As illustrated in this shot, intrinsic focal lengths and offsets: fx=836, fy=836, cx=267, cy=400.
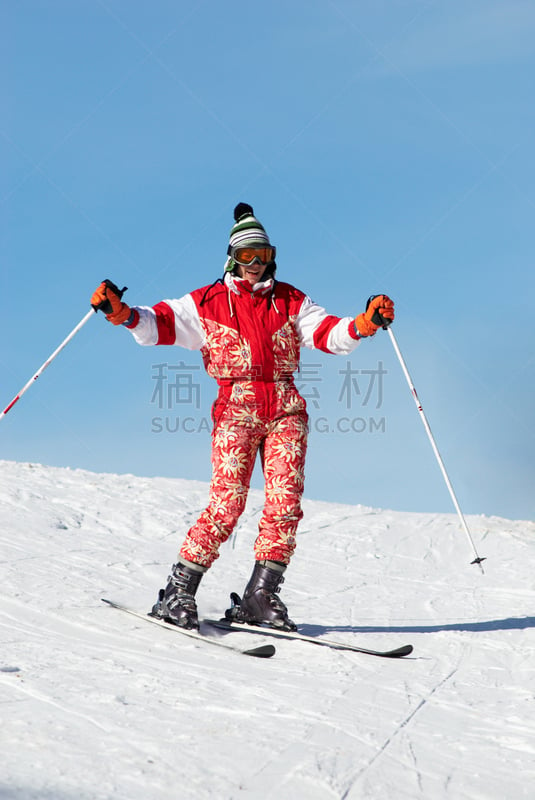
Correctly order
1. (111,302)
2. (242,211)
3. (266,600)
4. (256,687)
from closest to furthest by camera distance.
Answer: (256,687), (111,302), (266,600), (242,211)

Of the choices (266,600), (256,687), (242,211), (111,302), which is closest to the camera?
(256,687)

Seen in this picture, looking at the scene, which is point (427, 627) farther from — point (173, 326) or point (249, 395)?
point (173, 326)

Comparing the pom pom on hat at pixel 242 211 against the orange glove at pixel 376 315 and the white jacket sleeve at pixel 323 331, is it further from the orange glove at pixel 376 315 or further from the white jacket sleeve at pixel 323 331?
the orange glove at pixel 376 315

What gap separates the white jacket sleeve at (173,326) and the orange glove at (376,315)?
0.93m

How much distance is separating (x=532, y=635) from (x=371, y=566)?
10.1ft

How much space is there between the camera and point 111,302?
462 cm

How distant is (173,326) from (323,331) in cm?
87

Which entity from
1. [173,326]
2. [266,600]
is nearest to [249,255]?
[173,326]

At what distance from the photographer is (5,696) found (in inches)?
114

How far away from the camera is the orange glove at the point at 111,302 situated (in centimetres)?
462

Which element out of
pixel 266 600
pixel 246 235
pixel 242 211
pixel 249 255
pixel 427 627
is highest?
pixel 242 211

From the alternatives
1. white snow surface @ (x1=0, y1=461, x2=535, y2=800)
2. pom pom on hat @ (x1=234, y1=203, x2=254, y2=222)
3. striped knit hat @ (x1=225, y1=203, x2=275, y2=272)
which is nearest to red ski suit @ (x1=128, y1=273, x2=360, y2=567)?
striped knit hat @ (x1=225, y1=203, x2=275, y2=272)

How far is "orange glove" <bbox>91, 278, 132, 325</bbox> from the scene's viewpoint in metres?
4.62

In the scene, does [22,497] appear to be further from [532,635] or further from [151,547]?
[532,635]
